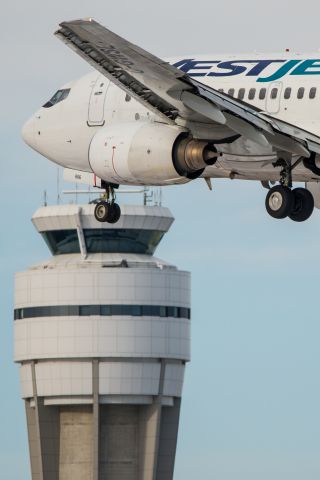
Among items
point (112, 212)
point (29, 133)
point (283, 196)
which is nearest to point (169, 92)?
point (283, 196)

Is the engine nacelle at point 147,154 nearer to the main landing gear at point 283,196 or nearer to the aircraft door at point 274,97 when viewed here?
the main landing gear at point 283,196

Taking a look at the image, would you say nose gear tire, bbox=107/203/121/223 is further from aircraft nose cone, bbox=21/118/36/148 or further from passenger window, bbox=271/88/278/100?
passenger window, bbox=271/88/278/100

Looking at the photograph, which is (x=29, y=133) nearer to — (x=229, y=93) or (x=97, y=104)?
(x=97, y=104)

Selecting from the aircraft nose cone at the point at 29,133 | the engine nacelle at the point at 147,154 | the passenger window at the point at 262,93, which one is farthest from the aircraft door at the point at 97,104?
the passenger window at the point at 262,93

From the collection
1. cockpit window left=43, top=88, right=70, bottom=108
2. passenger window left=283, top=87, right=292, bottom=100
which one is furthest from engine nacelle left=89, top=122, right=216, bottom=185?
cockpit window left=43, top=88, right=70, bottom=108

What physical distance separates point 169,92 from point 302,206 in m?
7.63

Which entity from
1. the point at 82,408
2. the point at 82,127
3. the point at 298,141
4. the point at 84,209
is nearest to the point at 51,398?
the point at 82,408

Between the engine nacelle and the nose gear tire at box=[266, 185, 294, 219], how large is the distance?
2.46 m

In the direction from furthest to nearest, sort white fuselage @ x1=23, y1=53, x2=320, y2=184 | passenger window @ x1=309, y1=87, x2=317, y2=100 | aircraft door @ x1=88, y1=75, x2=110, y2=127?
1. aircraft door @ x1=88, y1=75, x2=110, y2=127
2. white fuselage @ x1=23, y1=53, x2=320, y2=184
3. passenger window @ x1=309, y1=87, x2=317, y2=100

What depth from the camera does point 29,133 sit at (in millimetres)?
68750

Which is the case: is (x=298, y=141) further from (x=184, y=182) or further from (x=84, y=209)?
(x=84, y=209)

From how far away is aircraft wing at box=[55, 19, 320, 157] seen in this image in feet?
180

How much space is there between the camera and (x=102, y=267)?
136 m

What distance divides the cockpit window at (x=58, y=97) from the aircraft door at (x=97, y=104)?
1.77 m
